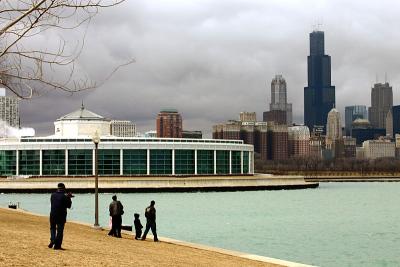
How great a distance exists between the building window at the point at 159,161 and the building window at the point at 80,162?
10801 mm

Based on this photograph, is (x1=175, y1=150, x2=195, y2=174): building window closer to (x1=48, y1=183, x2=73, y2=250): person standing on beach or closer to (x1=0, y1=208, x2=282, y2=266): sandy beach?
(x1=0, y1=208, x2=282, y2=266): sandy beach

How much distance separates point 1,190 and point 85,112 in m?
35.0

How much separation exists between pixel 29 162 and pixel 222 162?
3540 cm

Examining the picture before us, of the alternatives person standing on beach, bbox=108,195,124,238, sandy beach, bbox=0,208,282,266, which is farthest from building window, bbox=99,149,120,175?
person standing on beach, bbox=108,195,124,238

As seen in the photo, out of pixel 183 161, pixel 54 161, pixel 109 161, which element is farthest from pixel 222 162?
pixel 54 161

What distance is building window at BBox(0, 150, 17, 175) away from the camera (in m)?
132

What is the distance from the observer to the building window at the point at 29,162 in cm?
13000

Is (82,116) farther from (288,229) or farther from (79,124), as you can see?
(288,229)

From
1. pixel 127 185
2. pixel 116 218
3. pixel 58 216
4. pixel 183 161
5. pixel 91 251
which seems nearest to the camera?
pixel 58 216

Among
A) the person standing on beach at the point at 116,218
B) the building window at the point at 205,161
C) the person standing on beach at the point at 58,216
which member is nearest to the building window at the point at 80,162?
the building window at the point at 205,161

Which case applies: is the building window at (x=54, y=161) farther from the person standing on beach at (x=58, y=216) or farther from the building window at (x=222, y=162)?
the person standing on beach at (x=58, y=216)

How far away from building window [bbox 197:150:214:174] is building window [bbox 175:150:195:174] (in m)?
1.86

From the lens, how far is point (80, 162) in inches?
5074

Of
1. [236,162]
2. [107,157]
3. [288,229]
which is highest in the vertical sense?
[107,157]
